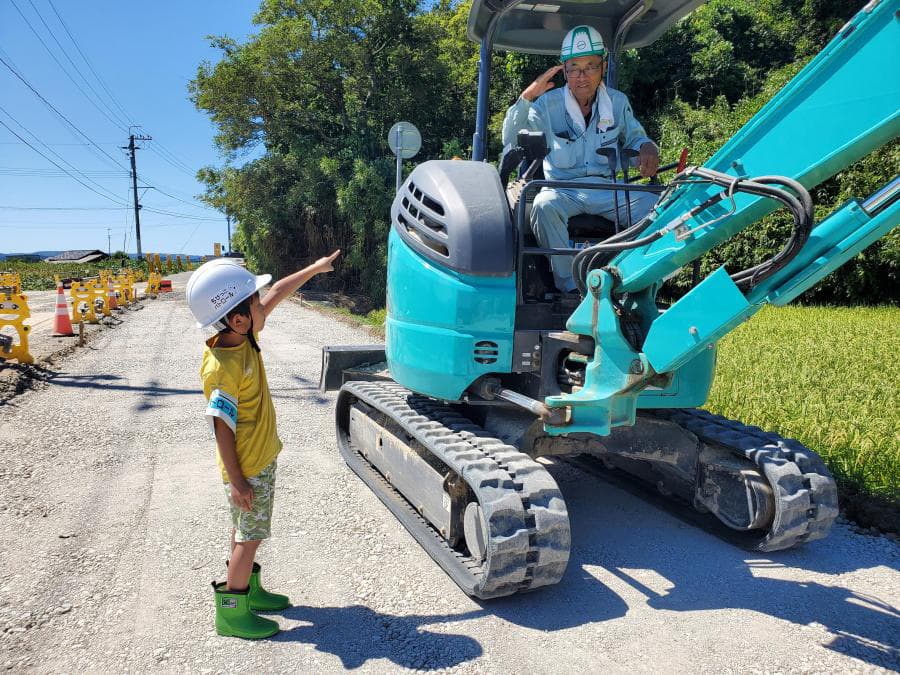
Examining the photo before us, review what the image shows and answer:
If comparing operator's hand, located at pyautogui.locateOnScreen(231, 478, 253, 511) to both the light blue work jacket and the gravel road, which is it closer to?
the gravel road

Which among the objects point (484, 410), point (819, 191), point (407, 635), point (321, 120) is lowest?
point (407, 635)

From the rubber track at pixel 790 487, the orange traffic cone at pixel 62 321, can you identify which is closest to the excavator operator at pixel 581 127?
the rubber track at pixel 790 487

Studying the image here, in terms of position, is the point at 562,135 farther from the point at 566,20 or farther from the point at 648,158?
the point at 566,20

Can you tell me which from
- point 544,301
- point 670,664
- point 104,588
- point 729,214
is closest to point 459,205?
point 544,301

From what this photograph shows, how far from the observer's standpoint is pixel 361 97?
19.4m

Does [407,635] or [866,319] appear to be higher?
[866,319]

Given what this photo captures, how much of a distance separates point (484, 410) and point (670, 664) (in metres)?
1.78

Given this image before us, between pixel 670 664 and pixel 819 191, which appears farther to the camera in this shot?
pixel 819 191

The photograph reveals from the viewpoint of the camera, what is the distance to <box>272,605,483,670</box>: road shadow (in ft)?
9.02

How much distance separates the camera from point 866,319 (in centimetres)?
1019

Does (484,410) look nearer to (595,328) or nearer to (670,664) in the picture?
(595,328)

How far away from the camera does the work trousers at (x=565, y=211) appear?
11.8 feet

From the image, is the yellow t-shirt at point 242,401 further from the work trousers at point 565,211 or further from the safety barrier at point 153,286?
the safety barrier at point 153,286

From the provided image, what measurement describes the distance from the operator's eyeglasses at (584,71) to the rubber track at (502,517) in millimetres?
2054
